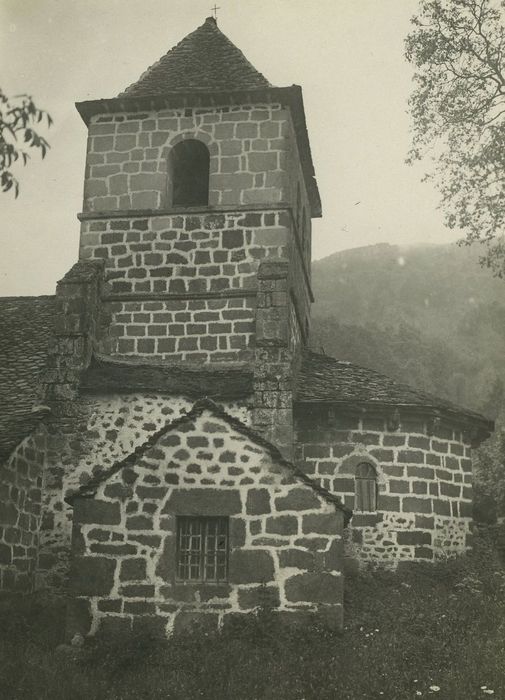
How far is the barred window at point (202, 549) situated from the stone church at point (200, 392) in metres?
0.02

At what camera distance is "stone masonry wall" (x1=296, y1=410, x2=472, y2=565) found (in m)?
15.4

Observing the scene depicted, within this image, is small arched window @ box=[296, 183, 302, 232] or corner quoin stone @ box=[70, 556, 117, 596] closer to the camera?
corner quoin stone @ box=[70, 556, 117, 596]

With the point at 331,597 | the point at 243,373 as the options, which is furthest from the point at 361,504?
the point at 331,597

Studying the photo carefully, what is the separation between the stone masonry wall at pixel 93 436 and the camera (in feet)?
48.5

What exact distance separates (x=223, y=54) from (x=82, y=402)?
835cm

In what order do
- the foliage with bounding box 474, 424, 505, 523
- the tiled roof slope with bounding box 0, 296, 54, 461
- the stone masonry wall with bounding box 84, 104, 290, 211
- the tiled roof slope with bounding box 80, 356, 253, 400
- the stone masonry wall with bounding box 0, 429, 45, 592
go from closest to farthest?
the stone masonry wall with bounding box 0, 429, 45, 592 < the tiled roof slope with bounding box 0, 296, 54, 461 < the tiled roof slope with bounding box 80, 356, 253, 400 < the stone masonry wall with bounding box 84, 104, 290, 211 < the foliage with bounding box 474, 424, 505, 523

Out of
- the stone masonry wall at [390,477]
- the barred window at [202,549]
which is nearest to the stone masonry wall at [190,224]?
the stone masonry wall at [390,477]

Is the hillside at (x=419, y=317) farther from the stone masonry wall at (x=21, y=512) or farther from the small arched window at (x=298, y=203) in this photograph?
the stone masonry wall at (x=21, y=512)

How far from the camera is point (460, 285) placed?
276 feet

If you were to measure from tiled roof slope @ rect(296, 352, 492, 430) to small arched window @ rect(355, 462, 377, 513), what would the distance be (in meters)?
1.25

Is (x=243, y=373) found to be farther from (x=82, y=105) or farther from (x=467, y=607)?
(x=82, y=105)

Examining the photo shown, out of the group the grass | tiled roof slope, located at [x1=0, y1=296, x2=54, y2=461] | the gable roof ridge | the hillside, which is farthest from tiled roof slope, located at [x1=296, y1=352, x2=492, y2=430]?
the hillside

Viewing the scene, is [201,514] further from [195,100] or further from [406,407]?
[195,100]

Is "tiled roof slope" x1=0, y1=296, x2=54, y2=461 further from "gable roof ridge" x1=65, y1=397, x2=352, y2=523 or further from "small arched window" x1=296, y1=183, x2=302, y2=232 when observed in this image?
"small arched window" x1=296, y1=183, x2=302, y2=232
